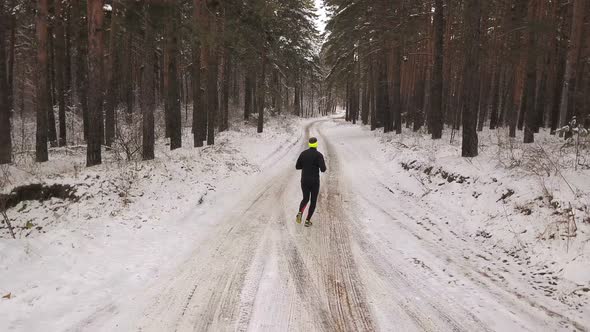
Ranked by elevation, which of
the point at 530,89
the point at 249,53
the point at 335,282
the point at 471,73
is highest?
the point at 249,53

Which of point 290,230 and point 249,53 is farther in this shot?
point 249,53

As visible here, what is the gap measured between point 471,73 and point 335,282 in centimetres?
865

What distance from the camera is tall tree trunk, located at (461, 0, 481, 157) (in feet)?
33.4

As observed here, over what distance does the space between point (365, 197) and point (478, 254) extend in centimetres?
412

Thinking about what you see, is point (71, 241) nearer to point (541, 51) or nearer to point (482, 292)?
point (482, 292)

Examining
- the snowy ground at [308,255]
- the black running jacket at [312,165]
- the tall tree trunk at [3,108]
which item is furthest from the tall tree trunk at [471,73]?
the tall tree trunk at [3,108]

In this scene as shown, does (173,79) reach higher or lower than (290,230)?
higher

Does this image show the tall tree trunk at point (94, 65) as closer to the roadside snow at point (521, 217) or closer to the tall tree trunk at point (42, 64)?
the tall tree trunk at point (42, 64)

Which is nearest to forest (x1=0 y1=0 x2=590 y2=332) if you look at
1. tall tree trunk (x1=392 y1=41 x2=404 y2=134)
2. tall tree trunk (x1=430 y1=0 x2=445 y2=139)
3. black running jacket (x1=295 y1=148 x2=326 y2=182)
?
black running jacket (x1=295 y1=148 x2=326 y2=182)

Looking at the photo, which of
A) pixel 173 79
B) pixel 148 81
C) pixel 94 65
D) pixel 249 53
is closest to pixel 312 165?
pixel 148 81

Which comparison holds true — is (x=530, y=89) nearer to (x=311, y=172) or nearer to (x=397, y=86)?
(x=397, y=86)

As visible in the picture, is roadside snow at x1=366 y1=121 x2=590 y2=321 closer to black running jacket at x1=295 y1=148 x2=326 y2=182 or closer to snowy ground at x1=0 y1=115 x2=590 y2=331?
snowy ground at x1=0 y1=115 x2=590 y2=331

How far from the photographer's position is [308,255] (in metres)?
6.15

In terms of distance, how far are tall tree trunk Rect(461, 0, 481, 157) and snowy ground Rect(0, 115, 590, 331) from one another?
0.62 metres
